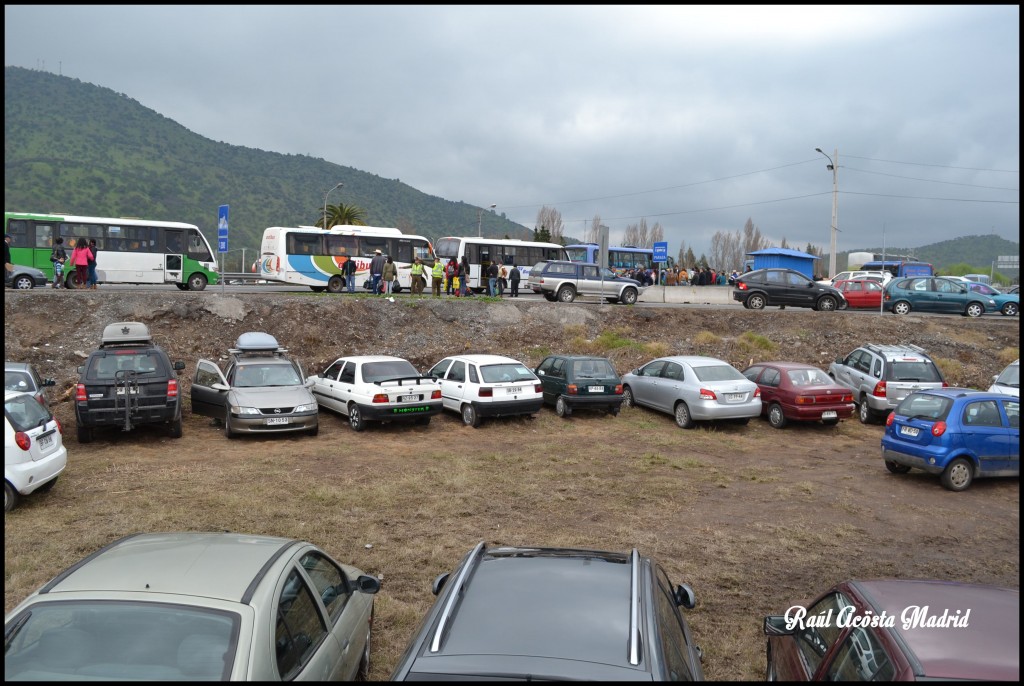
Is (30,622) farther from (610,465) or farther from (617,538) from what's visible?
(610,465)

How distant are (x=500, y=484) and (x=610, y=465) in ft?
7.93

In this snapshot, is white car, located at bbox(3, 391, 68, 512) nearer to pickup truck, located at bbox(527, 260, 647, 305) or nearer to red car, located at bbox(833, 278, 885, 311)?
pickup truck, located at bbox(527, 260, 647, 305)

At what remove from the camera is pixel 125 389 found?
12.8 m

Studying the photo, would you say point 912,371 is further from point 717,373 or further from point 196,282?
point 196,282

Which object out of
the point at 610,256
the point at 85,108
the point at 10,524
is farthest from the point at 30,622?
the point at 85,108

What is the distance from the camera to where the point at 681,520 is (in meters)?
9.31

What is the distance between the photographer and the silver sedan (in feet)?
50.6

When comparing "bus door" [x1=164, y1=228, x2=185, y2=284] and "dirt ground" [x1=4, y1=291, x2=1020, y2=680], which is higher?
"bus door" [x1=164, y1=228, x2=185, y2=284]

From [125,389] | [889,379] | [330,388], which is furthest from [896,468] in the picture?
[125,389]

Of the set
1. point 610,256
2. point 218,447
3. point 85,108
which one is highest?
point 85,108

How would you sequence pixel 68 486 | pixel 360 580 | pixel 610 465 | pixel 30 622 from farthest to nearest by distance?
pixel 610 465 < pixel 68 486 < pixel 360 580 < pixel 30 622

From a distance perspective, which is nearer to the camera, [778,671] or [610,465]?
[778,671]

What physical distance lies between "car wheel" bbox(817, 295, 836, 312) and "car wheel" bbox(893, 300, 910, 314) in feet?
9.22

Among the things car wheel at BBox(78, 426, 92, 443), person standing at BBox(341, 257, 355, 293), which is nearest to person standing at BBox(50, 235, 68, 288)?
person standing at BBox(341, 257, 355, 293)
